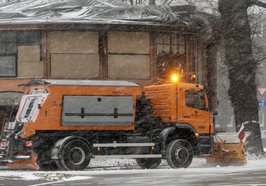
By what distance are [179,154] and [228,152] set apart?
196 cm

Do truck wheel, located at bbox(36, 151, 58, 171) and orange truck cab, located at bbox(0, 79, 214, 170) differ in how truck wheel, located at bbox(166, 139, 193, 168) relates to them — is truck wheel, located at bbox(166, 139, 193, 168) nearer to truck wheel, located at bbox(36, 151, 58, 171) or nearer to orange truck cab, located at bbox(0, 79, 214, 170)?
orange truck cab, located at bbox(0, 79, 214, 170)

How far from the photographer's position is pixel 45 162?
69.6ft

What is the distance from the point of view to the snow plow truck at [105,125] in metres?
20.4

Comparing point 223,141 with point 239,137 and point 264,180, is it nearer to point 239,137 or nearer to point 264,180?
point 239,137

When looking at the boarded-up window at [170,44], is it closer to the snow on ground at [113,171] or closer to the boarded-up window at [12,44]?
the boarded-up window at [12,44]

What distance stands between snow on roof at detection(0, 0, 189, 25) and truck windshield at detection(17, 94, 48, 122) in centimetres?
582

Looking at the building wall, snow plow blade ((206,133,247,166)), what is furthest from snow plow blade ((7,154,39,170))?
the building wall

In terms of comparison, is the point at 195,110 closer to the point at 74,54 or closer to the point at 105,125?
the point at 105,125

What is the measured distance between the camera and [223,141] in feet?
75.4

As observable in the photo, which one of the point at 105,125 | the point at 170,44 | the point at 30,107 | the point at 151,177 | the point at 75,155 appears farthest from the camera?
the point at 170,44

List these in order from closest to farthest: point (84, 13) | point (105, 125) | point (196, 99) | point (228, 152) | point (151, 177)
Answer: point (151, 177), point (105, 125), point (196, 99), point (228, 152), point (84, 13)

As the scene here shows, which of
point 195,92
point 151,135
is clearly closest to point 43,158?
point 151,135

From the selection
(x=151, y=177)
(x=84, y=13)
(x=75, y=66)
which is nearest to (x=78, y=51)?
(x=75, y=66)

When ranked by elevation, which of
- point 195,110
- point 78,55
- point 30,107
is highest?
point 78,55
